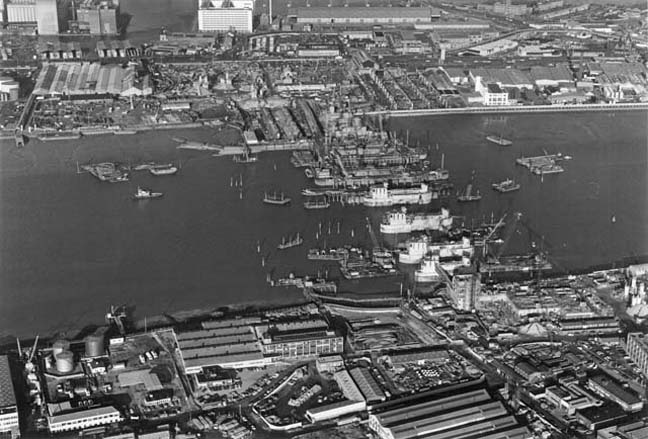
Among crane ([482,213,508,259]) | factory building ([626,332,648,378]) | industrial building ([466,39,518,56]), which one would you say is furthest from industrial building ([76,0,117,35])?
factory building ([626,332,648,378])

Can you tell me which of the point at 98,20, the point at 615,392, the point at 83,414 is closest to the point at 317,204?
the point at 615,392

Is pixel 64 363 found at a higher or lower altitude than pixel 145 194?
lower

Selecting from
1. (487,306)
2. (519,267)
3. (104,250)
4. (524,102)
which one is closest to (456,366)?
(487,306)

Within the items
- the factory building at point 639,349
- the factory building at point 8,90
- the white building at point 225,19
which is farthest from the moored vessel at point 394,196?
the white building at point 225,19

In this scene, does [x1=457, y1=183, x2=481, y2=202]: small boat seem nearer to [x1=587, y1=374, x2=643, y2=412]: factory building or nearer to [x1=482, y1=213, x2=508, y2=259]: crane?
[x1=482, y1=213, x2=508, y2=259]: crane

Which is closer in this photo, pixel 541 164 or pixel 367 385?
pixel 367 385

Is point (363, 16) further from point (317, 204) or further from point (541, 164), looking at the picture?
point (317, 204)

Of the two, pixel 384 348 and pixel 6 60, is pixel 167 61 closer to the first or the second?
pixel 6 60
